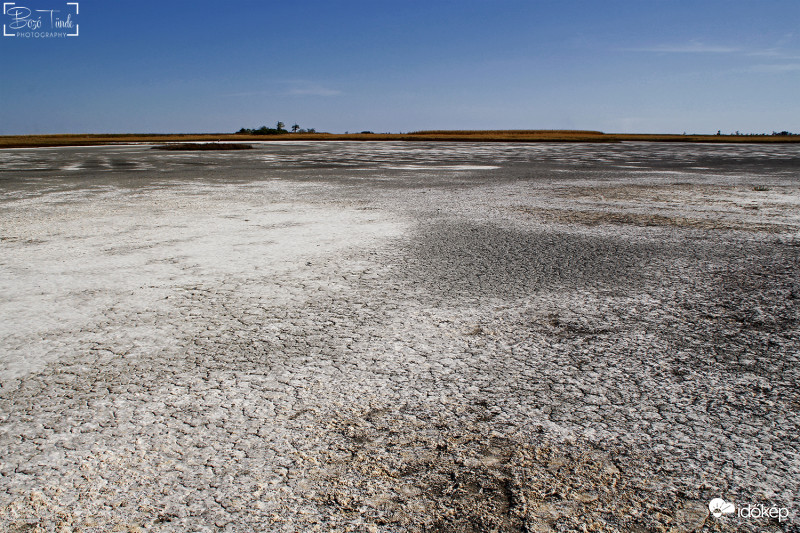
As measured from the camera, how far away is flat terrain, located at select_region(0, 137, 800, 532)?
1621mm

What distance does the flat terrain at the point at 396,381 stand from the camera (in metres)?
1.62

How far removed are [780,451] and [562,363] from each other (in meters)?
0.85

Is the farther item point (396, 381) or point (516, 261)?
point (516, 261)

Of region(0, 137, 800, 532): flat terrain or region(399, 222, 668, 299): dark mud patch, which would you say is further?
region(399, 222, 668, 299): dark mud patch

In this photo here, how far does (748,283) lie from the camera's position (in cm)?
376

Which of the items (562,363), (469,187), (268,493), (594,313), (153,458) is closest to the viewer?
(268,493)

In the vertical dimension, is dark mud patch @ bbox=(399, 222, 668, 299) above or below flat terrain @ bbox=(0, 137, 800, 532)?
above

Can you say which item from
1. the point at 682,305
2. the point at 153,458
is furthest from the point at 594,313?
the point at 153,458

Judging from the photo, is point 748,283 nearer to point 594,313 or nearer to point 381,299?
point 594,313

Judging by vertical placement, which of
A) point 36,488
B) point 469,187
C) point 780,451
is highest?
point 469,187

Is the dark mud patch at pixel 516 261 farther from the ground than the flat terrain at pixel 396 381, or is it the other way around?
the dark mud patch at pixel 516 261

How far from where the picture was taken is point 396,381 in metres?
2.33

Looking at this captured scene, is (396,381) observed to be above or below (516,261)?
below

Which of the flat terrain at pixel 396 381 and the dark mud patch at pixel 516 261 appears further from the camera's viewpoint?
the dark mud patch at pixel 516 261
